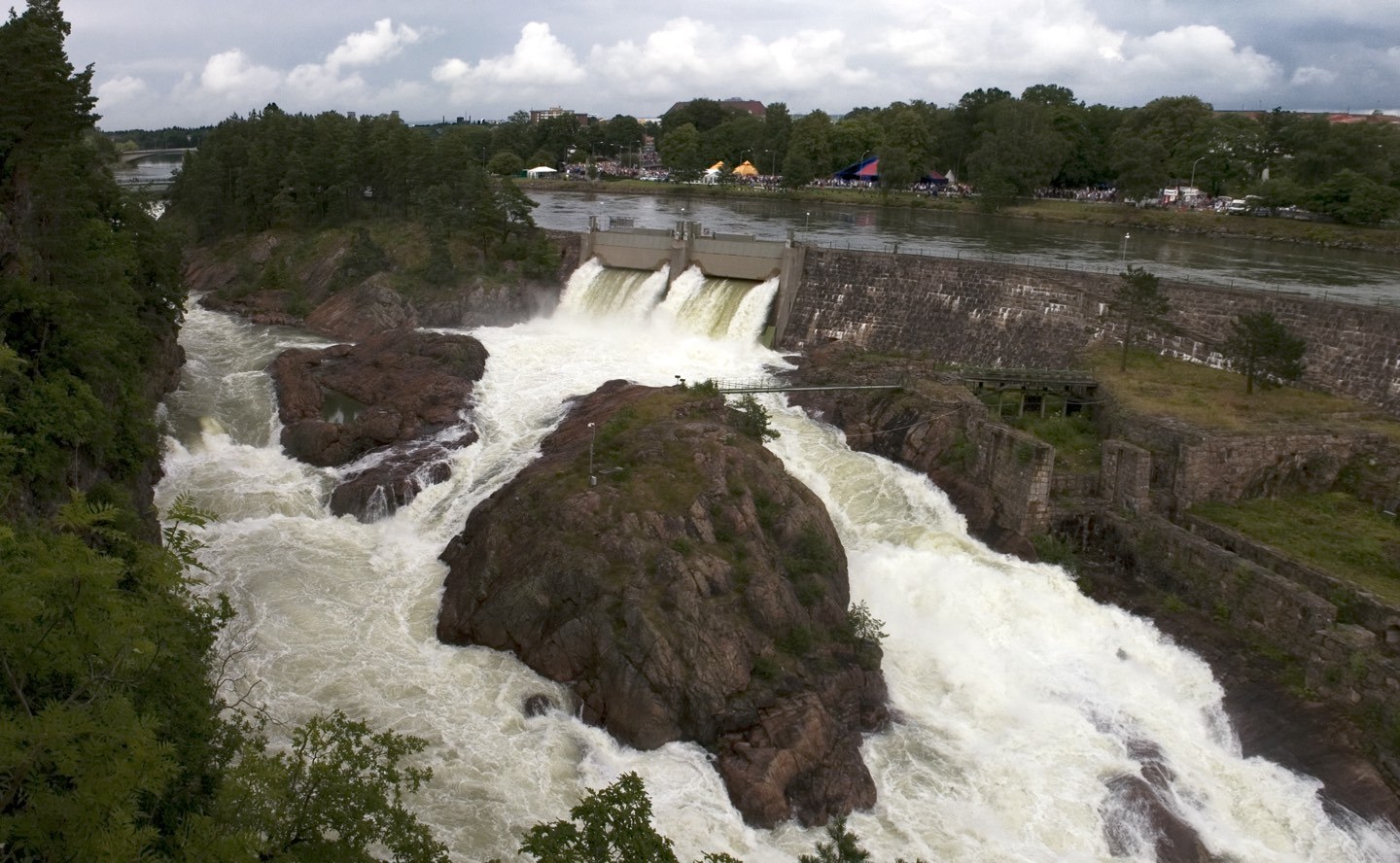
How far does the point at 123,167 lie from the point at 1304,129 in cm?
15324

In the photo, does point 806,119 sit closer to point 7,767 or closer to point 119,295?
point 119,295

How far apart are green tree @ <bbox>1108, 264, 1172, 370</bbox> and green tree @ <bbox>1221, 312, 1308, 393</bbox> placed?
142 inches

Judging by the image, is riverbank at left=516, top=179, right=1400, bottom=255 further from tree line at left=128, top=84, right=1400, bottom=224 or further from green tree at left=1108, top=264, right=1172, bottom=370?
green tree at left=1108, top=264, right=1172, bottom=370

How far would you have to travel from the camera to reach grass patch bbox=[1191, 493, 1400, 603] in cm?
3170

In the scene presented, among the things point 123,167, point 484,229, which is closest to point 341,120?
point 484,229

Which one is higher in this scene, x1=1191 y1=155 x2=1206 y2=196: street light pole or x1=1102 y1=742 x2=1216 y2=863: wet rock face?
x1=1191 y1=155 x2=1206 y2=196: street light pole

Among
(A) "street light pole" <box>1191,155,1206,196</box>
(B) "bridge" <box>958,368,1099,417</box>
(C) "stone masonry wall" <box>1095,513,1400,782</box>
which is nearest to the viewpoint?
(C) "stone masonry wall" <box>1095,513,1400,782</box>

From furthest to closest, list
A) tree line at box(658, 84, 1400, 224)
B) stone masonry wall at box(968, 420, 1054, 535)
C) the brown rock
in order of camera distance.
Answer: tree line at box(658, 84, 1400, 224) → the brown rock → stone masonry wall at box(968, 420, 1054, 535)

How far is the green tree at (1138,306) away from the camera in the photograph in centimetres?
4506

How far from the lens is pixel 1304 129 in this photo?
91.6 m

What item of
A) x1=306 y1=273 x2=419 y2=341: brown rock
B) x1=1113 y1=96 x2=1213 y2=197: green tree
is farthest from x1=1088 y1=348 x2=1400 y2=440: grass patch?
x1=1113 y1=96 x2=1213 y2=197: green tree

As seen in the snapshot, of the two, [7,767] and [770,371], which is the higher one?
[7,767]

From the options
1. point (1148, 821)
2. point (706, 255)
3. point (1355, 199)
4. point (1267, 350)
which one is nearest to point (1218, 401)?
point (1267, 350)

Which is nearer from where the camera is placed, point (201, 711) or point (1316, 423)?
point (201, 711)
